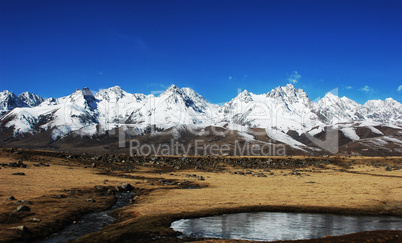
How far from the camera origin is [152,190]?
159ft

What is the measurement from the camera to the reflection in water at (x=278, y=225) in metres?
25.3

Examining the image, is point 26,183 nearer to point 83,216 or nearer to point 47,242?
point 83,216

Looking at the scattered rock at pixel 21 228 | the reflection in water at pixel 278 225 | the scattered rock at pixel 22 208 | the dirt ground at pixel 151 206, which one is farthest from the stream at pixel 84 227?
the reflection in water at pixel 278 225

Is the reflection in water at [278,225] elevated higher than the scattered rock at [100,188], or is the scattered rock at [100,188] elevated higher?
the scattered rock at [100,188]

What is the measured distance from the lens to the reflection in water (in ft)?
83.0

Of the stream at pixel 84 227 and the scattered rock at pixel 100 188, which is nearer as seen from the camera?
the stream at pixel 84 227

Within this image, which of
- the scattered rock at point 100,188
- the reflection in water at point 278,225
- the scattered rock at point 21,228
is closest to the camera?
the scattered rock at point 21,228

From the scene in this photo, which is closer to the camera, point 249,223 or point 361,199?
point 249,223

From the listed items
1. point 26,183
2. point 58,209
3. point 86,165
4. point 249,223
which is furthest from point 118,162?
point 249,223

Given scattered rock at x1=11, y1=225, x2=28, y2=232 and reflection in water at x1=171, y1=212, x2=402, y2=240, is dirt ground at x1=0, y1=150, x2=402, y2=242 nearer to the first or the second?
scattered rock at x1=11, y1=225, x2=28, y2=232

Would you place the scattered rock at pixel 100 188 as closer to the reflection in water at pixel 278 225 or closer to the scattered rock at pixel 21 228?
the reflection in water at pixel 278 225

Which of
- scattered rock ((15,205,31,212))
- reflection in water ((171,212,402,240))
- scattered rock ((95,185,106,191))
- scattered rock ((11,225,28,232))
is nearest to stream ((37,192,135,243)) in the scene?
scattered rock ((11,225,28,232))

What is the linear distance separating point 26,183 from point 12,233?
2796 cm

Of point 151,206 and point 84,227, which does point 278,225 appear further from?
point 84,227
